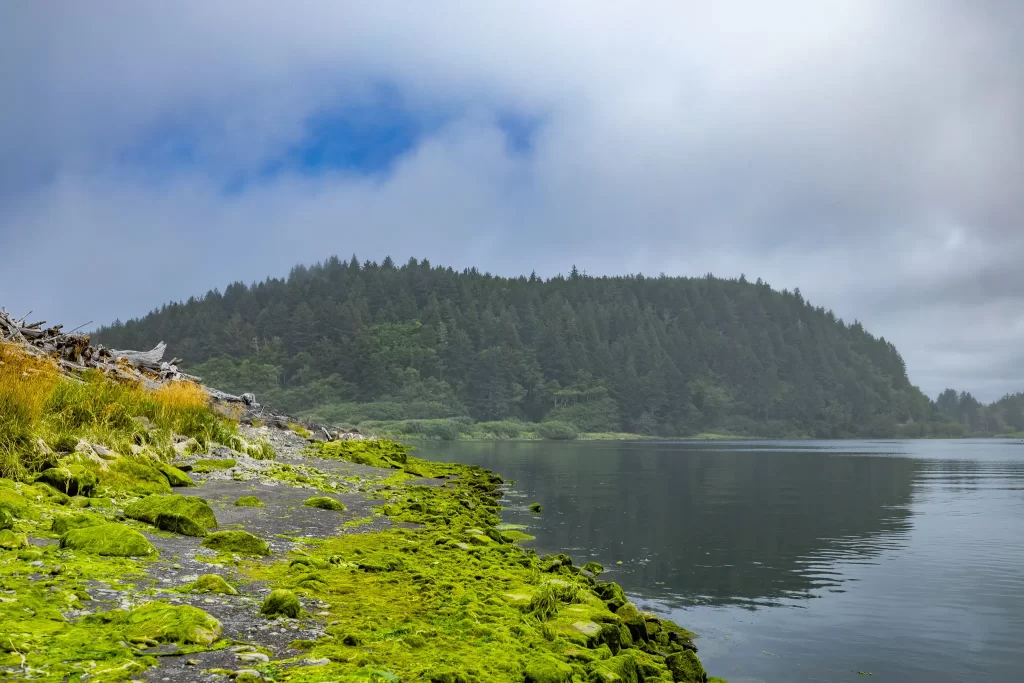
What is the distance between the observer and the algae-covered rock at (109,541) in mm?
7766

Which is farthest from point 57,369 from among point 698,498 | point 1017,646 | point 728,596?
point 698,498

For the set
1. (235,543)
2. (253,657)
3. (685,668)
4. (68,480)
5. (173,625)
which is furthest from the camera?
(68,480)

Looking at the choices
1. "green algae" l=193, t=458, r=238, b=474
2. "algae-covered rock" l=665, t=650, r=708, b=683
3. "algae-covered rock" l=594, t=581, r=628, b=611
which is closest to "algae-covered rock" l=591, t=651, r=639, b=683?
"algae-covered rock" l=665, t=650, r=708, b=683

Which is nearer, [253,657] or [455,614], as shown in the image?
[253,657]

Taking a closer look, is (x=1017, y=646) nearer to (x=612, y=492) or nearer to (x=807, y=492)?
(x=612, y=492)

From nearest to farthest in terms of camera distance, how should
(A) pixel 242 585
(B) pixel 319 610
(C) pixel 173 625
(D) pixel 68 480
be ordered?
(C) pixel 173 625, (B) pixel 319 610, (A) pixel 242 585, (D) pixel 68 480

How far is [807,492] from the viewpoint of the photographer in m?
35.4

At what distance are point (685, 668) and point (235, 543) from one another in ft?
20.4

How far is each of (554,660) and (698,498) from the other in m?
26.6

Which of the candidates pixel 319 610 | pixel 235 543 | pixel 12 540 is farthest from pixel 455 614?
pixel 12 540

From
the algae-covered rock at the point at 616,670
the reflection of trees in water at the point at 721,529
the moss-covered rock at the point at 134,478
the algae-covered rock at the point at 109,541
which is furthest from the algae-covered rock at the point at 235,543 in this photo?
the reflection of trees in water at the point at 721,529

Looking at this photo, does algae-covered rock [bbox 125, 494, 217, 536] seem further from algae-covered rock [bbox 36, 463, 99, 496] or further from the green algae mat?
algae-covered rock [bbox 36, 463, 99, 496]

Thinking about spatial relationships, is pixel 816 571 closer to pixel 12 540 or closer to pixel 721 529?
pixel 721 529

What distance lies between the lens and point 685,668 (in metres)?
8.36
